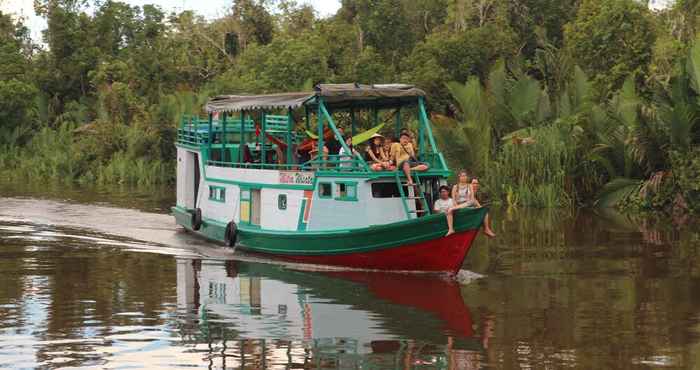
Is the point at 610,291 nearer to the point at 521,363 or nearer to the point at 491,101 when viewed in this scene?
the point at 521,363

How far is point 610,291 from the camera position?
18.0 m

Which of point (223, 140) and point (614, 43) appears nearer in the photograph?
point (223, 140)

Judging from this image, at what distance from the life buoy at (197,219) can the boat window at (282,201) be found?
12.5 ft

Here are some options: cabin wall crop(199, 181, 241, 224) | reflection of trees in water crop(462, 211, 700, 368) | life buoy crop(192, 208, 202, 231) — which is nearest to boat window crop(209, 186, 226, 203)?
cabin wall crop(199, 181, 241, 224)

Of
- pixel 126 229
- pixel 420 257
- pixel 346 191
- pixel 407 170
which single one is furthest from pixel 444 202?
pixel 126 229

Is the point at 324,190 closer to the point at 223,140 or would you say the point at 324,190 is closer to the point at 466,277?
the point at 466,277

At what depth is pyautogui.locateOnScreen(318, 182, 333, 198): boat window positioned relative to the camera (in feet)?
67.5

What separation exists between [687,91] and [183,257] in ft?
46.5

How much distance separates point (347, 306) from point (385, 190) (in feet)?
13.0

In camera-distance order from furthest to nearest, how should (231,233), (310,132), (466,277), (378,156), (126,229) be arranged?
(126,229)
(231,233)
(310,132)
(378,156)
(466,277)

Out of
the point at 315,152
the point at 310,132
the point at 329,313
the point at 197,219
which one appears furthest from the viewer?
the point at 197,219

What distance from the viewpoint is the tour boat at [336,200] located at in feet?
64.0

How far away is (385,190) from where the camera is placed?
20.4m

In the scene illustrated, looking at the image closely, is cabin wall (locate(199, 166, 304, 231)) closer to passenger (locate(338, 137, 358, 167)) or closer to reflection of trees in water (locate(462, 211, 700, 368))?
passenger (locate(338, 137, 358, 167))
